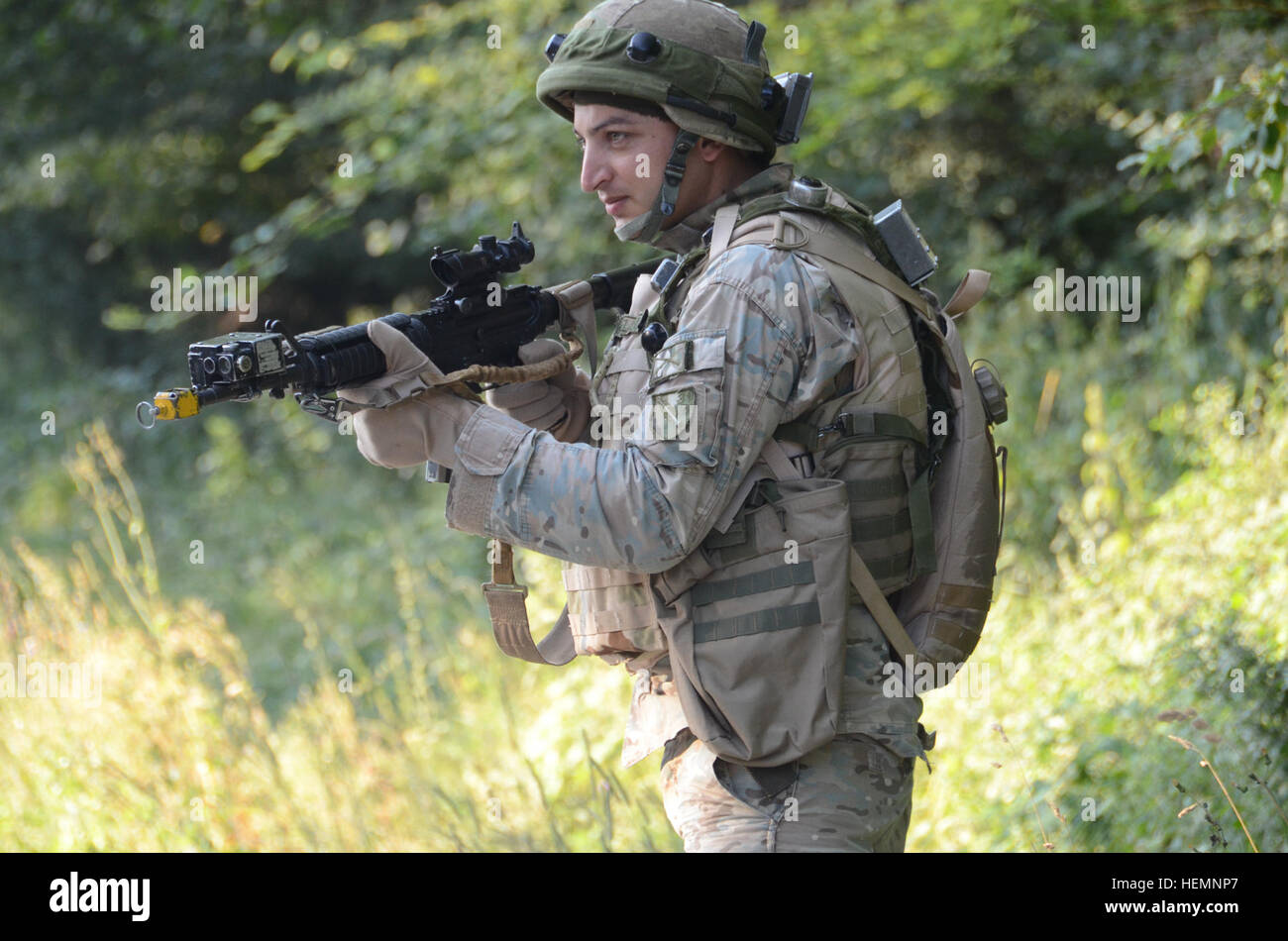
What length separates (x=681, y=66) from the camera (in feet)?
7.32

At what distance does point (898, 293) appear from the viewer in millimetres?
2246

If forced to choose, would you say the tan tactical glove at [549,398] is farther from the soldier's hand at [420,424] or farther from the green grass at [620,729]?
the green grass at [620,729]

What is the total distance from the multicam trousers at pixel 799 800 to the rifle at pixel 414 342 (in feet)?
2.72

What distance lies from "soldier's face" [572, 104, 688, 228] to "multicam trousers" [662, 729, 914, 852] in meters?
0.97

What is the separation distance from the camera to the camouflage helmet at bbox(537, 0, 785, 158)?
2.23 metres

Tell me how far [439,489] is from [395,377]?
6396 mm

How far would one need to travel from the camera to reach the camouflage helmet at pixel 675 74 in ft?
7.32

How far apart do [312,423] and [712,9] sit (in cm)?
804

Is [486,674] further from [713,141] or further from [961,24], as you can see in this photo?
[961,24]

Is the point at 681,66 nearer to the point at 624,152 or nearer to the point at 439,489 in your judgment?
the point at 624,152
